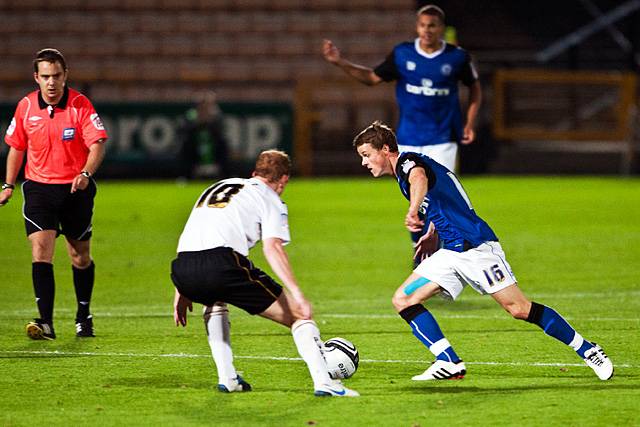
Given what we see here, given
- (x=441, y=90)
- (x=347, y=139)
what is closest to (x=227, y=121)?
(x=347, y=139)

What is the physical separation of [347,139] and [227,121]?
2884 mm

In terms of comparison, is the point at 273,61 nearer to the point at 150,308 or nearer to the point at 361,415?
the point at 150,308

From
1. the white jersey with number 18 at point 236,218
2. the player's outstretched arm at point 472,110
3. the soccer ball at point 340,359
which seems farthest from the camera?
the player's outstretched arm at point 472,110

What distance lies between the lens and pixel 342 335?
9266 mm

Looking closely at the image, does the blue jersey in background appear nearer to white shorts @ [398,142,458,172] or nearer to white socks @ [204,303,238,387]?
white shorts @ [398,142,458,172]

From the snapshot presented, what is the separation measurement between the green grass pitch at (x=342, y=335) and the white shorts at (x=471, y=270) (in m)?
0.56

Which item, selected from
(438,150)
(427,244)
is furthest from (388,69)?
(427,244)

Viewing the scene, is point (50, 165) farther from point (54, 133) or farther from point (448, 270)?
point (448, 270)

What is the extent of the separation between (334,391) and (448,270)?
1.08m

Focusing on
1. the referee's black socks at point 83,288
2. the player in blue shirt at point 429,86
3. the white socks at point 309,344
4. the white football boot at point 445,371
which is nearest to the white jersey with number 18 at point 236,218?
the white socks at point 309,344

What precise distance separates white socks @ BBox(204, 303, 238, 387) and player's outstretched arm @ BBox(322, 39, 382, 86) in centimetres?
403

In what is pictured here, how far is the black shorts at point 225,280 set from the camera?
260 inches

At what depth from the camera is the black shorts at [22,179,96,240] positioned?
8.88m

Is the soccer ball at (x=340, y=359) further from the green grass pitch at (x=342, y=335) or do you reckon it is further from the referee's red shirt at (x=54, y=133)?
the referee's red shirt at (x=54, y=133)
